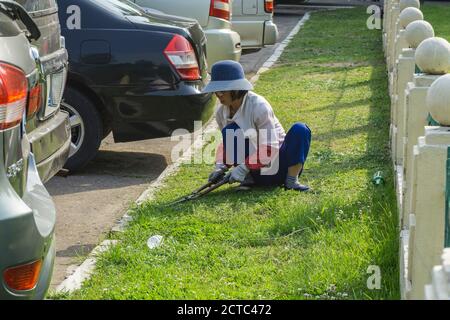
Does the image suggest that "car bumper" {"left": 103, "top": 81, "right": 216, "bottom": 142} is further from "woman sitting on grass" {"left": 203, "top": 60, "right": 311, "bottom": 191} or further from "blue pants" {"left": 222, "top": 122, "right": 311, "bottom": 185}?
"blue pants" {"left": 222, "top": 122, "right": 311, "bottom": 185}

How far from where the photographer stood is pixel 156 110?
7.45m

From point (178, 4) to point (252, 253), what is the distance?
5.58 meters

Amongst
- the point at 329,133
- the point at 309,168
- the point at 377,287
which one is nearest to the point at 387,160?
the point at 309,168

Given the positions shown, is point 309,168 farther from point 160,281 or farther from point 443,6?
point 443,6

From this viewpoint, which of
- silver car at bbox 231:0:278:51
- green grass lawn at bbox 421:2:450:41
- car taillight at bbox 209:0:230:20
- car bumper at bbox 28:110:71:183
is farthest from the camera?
green grass lawn at bbox 421:2:450:41

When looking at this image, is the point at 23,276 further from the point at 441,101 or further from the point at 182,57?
the point at 182,57

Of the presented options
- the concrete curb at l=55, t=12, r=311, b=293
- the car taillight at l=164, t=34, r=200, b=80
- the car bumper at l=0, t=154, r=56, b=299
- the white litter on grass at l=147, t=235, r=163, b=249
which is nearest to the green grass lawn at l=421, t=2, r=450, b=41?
the concrete curb at l=55, t=12, r=311, b=293

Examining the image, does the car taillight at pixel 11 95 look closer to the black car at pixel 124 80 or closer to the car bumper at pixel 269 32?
the black car at pixel 124 80

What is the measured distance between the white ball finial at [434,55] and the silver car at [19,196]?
207 cm

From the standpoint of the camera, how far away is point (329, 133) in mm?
9172

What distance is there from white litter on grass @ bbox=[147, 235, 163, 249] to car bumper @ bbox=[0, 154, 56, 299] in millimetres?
1548

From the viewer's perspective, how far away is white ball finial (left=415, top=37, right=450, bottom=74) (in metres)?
5.10

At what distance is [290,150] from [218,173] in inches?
20.6

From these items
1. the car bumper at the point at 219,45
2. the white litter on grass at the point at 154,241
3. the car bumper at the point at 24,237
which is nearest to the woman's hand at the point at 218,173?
the white litter on grass at the point at 154,241
